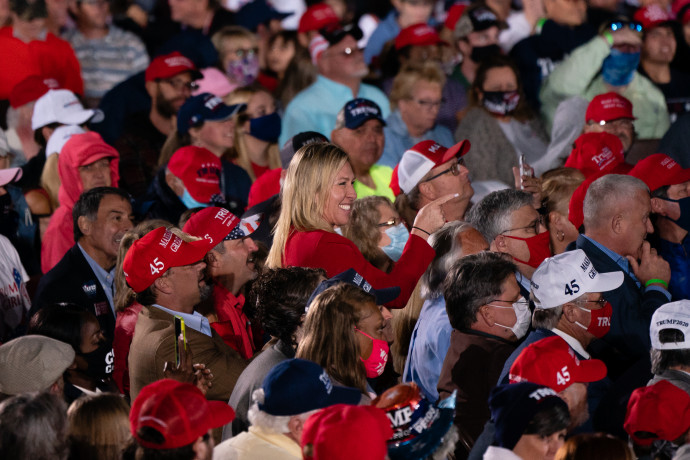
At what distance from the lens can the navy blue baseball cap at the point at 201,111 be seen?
809 cm

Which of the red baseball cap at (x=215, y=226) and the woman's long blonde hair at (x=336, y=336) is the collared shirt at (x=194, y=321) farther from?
the woman's long blonde hair at (x=336, y=336)

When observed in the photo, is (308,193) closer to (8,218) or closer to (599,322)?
(599,322)

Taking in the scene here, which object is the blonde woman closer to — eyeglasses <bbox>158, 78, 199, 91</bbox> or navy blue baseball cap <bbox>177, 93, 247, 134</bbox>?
navy blue baseball cap <bbox>177, 93, 247, 134</bbox>

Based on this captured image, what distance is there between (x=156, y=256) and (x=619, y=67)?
5.33 meters

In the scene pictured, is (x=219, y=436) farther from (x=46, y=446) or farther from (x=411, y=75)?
(x=411, y=75)

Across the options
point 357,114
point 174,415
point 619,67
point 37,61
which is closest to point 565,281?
point 174,415

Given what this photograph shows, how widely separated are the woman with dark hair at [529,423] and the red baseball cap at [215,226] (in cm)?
218

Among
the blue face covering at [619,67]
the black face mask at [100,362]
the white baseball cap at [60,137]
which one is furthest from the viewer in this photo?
the blue face covering at [619,67]

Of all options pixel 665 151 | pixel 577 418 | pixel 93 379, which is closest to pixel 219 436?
pixel 93 379

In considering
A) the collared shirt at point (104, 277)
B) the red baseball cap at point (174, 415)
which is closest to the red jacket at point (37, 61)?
the collared shirt at point (104, 277)

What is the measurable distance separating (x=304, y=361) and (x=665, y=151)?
4790 millimetres

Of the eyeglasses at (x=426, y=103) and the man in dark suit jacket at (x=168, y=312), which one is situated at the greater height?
the man in dark suit jacket at (x=168, y=312)

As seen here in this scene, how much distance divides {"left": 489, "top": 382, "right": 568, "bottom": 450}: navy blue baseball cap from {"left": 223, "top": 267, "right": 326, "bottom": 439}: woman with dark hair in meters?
1.02

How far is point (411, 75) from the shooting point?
8719 millimetres
